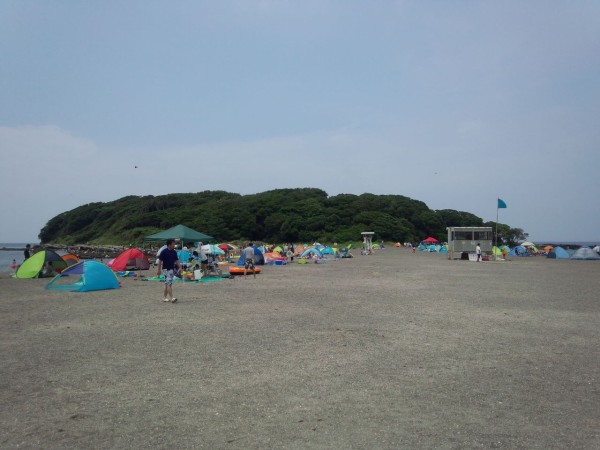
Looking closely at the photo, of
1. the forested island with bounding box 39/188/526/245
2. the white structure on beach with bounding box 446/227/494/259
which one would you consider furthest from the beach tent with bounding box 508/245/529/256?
the forested island with bounding box 39/188/526/245

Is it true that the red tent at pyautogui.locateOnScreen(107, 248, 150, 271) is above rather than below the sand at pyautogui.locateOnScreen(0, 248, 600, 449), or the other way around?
above

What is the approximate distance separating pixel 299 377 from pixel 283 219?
82.5 metres

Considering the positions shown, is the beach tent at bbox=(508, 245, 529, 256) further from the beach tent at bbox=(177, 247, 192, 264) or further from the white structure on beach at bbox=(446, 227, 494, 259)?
the beach tent at bbox=(177, 247, 192, 264)

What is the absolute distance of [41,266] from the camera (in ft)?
70.3

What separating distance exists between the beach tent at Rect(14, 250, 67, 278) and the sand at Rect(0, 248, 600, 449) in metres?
10.3

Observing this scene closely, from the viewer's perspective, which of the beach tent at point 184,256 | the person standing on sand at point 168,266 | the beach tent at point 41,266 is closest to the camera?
the person standing on sand at point 168,266

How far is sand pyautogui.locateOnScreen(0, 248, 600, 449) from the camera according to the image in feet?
13.9

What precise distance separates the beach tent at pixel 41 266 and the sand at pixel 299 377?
1032 centimetres

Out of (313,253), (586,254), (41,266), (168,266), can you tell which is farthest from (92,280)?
(586,254)

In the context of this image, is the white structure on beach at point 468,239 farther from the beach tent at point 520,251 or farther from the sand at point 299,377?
the sand at point 299,377

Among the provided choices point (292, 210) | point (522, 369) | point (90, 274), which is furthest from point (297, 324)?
point (292, 210)

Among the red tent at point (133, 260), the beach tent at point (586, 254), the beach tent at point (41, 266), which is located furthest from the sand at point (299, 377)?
the beach tent at point (586, 254)

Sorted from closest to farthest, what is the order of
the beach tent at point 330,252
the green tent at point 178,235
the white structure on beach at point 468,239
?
1. the green tent at point 178,235
2. the white structure on beach at point 468,239
3. the beach tent at point 330,252

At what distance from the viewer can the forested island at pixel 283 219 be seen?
281 feet
